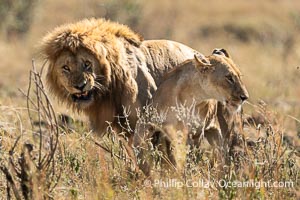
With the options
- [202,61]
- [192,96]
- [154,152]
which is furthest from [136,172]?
[202,61]

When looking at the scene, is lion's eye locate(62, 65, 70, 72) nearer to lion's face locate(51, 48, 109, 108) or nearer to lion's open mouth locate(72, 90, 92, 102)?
lion's face locate(51, 48, 109, 108)

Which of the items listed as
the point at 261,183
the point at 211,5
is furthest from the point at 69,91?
the point at 211,5

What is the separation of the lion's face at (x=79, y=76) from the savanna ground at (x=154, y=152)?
0.71 ft

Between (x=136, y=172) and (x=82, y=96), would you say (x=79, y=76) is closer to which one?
(x=82, y=96)

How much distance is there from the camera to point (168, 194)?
5465 millimetres

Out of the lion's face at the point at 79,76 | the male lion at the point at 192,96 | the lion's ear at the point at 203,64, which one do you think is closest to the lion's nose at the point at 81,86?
the lion's face at the point at 79,76

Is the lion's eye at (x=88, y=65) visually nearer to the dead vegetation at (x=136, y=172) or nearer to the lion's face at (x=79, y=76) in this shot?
the lion's face at (x=79, y=76)

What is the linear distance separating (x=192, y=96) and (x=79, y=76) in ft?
3.03

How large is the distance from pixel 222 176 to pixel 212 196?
366 mm

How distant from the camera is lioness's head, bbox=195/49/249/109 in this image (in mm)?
6332

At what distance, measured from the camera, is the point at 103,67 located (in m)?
7.17

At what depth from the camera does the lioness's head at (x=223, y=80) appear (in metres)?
6.33

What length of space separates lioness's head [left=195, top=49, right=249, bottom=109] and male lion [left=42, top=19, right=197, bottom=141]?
0.79 meters

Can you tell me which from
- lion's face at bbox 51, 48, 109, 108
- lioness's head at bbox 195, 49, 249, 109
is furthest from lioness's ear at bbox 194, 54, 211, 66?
lion's face at bbox 51, 48, 109, 108
